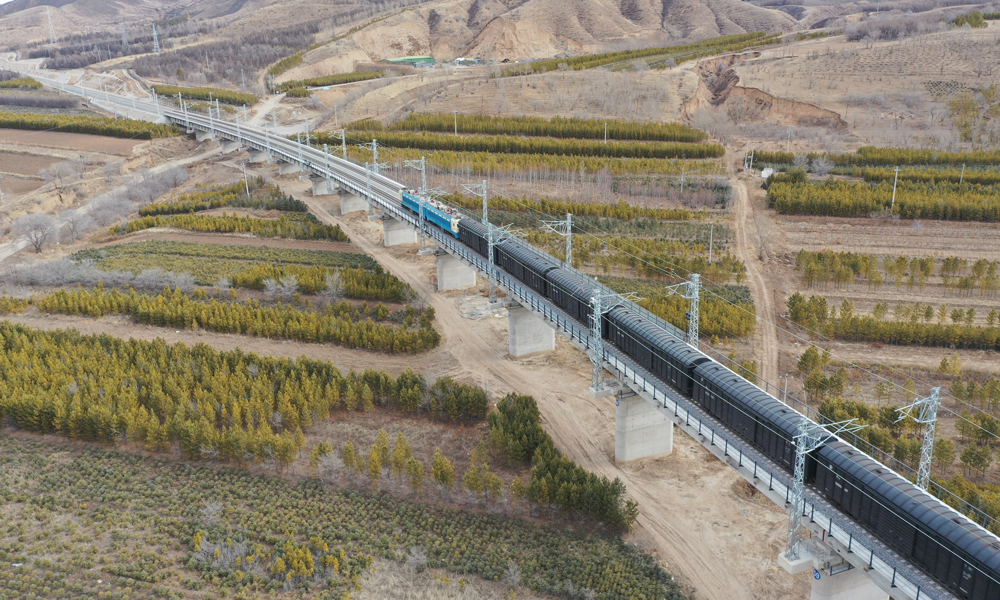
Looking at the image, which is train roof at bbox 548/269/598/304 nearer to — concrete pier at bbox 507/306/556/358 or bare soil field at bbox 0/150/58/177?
concrete pier at bbox 507/306/556/358

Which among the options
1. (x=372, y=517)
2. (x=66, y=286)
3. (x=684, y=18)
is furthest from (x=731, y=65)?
(x=372, y=517)

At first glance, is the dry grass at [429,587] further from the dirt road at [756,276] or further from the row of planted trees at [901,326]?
the row of planted trees at [901,326]

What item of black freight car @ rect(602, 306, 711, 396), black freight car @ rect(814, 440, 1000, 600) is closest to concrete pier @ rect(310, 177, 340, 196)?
black freight car @ rect(602, 306, 711, 396)

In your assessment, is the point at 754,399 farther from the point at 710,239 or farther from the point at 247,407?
the point at 710,239

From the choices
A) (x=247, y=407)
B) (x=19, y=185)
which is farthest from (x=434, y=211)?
(x=19, y=185)

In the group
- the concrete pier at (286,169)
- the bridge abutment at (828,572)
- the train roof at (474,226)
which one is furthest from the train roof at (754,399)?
the concrete pier at (286,169)
